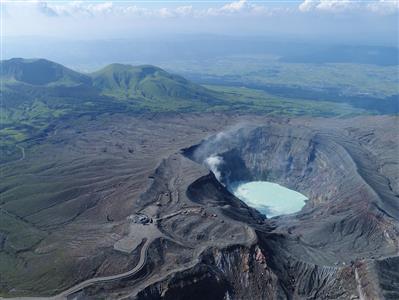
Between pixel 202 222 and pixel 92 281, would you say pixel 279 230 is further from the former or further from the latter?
pixel 92 281

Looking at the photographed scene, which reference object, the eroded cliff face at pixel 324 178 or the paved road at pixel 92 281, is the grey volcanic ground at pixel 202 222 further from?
the eroded cliff face at pixel 324 178

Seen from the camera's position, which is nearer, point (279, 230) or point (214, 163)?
point (279, 230)

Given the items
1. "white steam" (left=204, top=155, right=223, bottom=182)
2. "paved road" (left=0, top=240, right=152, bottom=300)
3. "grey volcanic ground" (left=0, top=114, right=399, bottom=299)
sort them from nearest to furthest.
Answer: "paved road" (left=0, top=240, right=152, bottom=300) < "grey volcanic ground" (left=0, top=114, right=399, bottom=299) < "white steam" (left=204, top=155, right=223, bottom=182)

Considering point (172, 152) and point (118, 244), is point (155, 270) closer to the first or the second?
point (118, 244)

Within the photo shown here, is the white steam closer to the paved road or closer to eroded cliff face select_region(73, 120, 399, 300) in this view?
eroded cliff face select_region(73, 120, 399, 300)

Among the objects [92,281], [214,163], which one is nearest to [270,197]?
[214,163]

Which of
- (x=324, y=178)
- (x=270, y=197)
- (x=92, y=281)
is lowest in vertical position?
(x=270, y=197)

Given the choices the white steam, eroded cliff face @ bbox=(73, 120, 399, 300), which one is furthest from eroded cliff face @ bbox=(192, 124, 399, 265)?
the white steam
